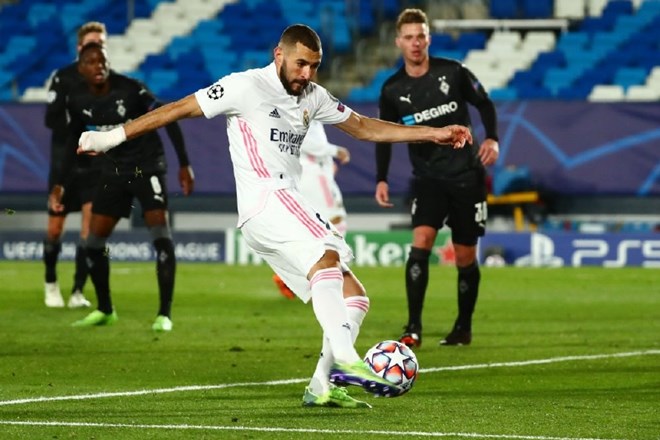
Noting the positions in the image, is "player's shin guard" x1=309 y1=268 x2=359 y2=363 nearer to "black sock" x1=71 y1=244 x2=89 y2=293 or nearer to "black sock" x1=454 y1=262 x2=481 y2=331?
"black sock" x1=454 y1=262 x2=481 y2=331

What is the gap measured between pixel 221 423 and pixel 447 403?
1421 mm

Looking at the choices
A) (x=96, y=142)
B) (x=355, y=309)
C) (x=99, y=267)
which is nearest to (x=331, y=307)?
(x=355, y=309)

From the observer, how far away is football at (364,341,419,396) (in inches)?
276

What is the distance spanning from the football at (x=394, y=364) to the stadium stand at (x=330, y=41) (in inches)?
701

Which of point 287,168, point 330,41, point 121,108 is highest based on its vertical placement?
point 330,41

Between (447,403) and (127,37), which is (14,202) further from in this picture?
(447,403)

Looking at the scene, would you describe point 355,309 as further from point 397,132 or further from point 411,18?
point 411,18

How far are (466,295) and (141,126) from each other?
4595 millimetres

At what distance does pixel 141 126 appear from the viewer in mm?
7078

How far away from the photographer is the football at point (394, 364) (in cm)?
700

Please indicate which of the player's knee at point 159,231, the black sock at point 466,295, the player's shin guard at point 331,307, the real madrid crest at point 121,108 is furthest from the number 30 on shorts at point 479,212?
the player's shin guard at point 331,307

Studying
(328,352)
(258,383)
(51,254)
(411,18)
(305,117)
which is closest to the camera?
(328,352)

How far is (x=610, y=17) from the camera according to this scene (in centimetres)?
2720

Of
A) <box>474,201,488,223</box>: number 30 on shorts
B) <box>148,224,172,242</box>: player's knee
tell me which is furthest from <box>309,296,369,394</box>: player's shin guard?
<box>148,224,172,242</box>: player's knee
